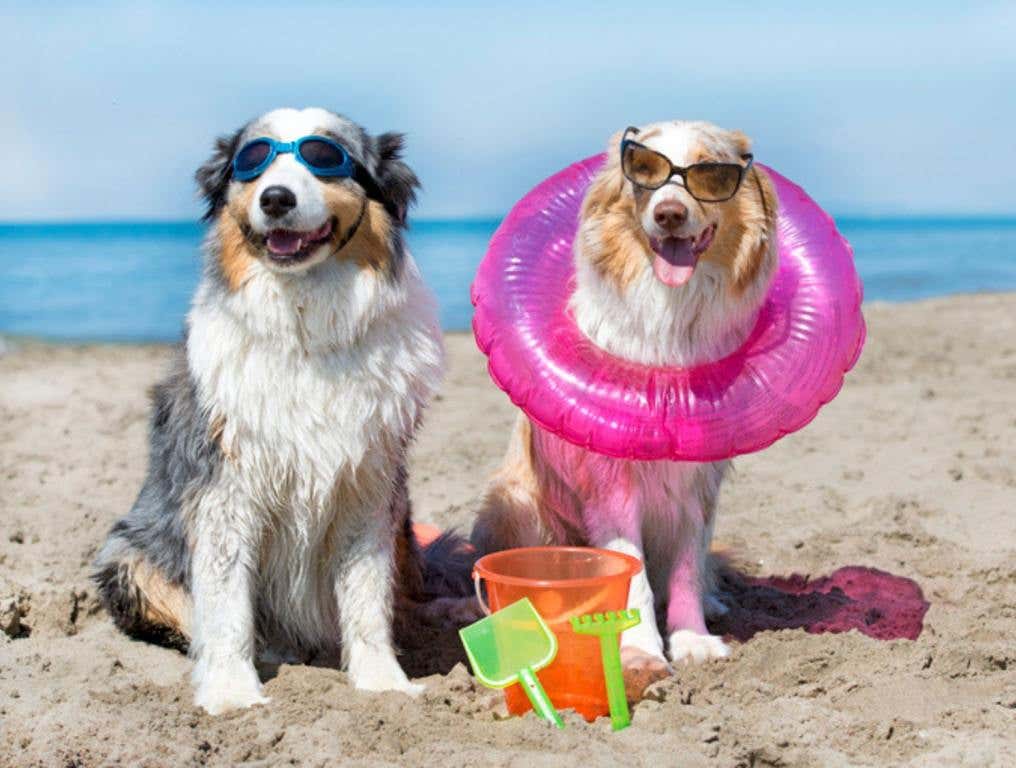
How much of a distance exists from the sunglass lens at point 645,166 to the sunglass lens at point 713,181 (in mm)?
89

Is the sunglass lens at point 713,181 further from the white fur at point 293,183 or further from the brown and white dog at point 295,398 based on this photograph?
the white fur at point 293,183

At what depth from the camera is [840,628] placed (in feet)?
14.7

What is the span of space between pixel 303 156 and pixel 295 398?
0.76 m

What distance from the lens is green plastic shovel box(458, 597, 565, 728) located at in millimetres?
3457

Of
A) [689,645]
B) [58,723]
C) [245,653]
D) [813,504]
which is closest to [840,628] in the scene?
[689,645]

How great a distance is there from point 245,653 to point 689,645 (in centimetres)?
151

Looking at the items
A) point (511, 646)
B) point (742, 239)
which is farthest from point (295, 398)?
point (742, 239)

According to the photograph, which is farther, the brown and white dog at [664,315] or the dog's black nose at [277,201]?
the brown and white dog at [664,315]

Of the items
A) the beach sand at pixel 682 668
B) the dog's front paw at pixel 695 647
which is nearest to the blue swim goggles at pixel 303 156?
the beach sand at pixel 682 668

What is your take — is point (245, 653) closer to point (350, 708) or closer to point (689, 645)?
point (350, 708)

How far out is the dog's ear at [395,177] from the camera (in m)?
3.90

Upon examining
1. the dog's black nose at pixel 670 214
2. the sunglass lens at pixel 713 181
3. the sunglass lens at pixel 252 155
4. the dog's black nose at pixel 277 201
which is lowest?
the dog's black nose at pixel 277 201

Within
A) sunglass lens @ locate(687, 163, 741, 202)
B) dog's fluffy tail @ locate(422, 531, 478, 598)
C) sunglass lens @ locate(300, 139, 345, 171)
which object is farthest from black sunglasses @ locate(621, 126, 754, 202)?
dog's fluffy tail @ locate(422, 531, 478, 598)

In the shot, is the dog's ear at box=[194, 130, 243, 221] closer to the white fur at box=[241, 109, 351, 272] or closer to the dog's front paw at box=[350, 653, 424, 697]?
the white fur at box=[241, 109, 351, 272]
